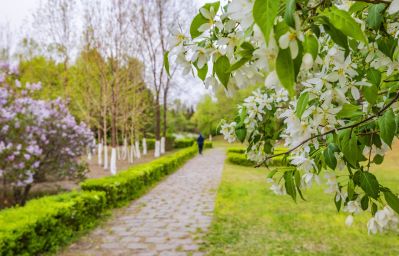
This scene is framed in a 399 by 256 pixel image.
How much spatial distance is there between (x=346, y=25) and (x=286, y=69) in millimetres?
164

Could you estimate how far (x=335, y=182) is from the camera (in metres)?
2.00

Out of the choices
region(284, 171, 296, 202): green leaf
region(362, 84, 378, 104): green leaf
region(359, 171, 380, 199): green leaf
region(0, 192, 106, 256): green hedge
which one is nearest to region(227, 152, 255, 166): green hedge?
region(0, 192, 106, 256): green hedge

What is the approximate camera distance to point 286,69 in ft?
2.43

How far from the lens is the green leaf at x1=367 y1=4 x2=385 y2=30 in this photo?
43.6 inches

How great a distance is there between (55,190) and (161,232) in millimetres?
5628

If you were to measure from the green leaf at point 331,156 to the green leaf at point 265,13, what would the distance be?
102 centimetres

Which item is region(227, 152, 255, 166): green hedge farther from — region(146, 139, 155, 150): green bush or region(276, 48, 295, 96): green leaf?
region(276, 48, 295, 96): green leaf

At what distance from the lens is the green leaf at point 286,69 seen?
72 cm

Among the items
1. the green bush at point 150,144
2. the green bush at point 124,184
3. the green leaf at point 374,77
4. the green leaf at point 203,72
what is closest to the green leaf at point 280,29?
the green leaf at point 203,72

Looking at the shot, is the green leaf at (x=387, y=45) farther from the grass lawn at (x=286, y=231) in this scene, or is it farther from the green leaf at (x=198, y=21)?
the grass lawn at (x=286, y=231)

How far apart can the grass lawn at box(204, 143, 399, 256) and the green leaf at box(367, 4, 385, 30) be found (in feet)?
14.6

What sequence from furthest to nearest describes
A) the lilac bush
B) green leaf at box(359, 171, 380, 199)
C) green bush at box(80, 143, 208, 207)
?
the lilac bush < green bush at box(80, 143, 208, 207) < green leaf at box(359, 171, 380, 199)

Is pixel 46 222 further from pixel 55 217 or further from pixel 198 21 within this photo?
pixel 198 21

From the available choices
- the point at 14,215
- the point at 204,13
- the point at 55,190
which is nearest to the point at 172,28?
the point at 204,13
